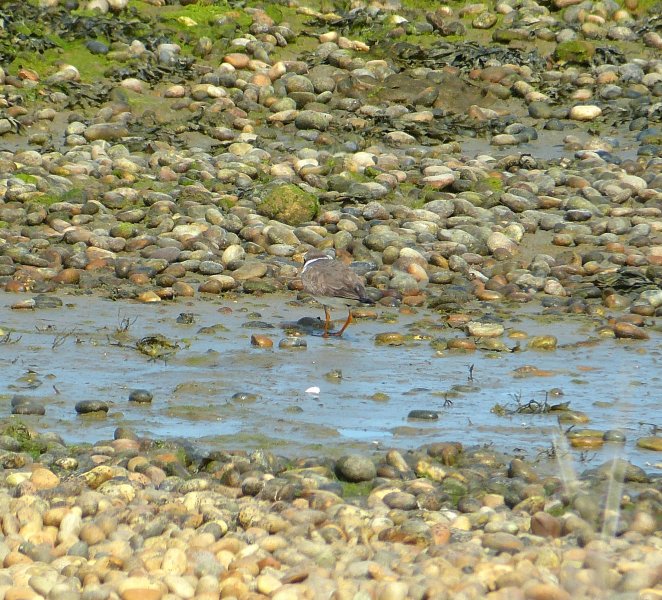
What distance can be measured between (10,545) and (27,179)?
25.9 feet

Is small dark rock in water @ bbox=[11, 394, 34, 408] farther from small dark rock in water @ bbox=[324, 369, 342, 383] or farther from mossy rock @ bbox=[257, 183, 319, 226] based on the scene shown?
mossy rock @ bbox=[257, 183, 319, 226]

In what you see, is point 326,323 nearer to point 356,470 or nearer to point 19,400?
point 19,400

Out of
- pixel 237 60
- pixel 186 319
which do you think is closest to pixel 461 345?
pixel 186 319

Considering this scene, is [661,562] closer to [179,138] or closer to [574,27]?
[179,138]

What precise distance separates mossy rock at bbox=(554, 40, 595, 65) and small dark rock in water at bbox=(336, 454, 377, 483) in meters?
12.8

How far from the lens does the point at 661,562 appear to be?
14.6 ft

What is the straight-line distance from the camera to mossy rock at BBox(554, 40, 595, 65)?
1717 cm

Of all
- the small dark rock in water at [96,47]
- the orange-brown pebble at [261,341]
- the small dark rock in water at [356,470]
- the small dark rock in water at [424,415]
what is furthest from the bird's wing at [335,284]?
the small dark rock in water at [96,47]

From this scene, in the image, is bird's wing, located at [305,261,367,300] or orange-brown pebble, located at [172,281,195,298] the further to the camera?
orange-brown pebble, located at [172,281,195,298]

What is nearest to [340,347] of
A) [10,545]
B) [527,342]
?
[527,342]

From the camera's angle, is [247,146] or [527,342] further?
[247,146]

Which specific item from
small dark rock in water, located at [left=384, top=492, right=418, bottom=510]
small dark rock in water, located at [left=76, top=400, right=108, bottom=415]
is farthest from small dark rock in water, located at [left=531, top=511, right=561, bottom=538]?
small dark rock in water, located at [left=76, top=400, right=108, bottom=415]

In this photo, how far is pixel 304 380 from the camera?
7488 millimetres

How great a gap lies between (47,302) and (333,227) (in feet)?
10.5
